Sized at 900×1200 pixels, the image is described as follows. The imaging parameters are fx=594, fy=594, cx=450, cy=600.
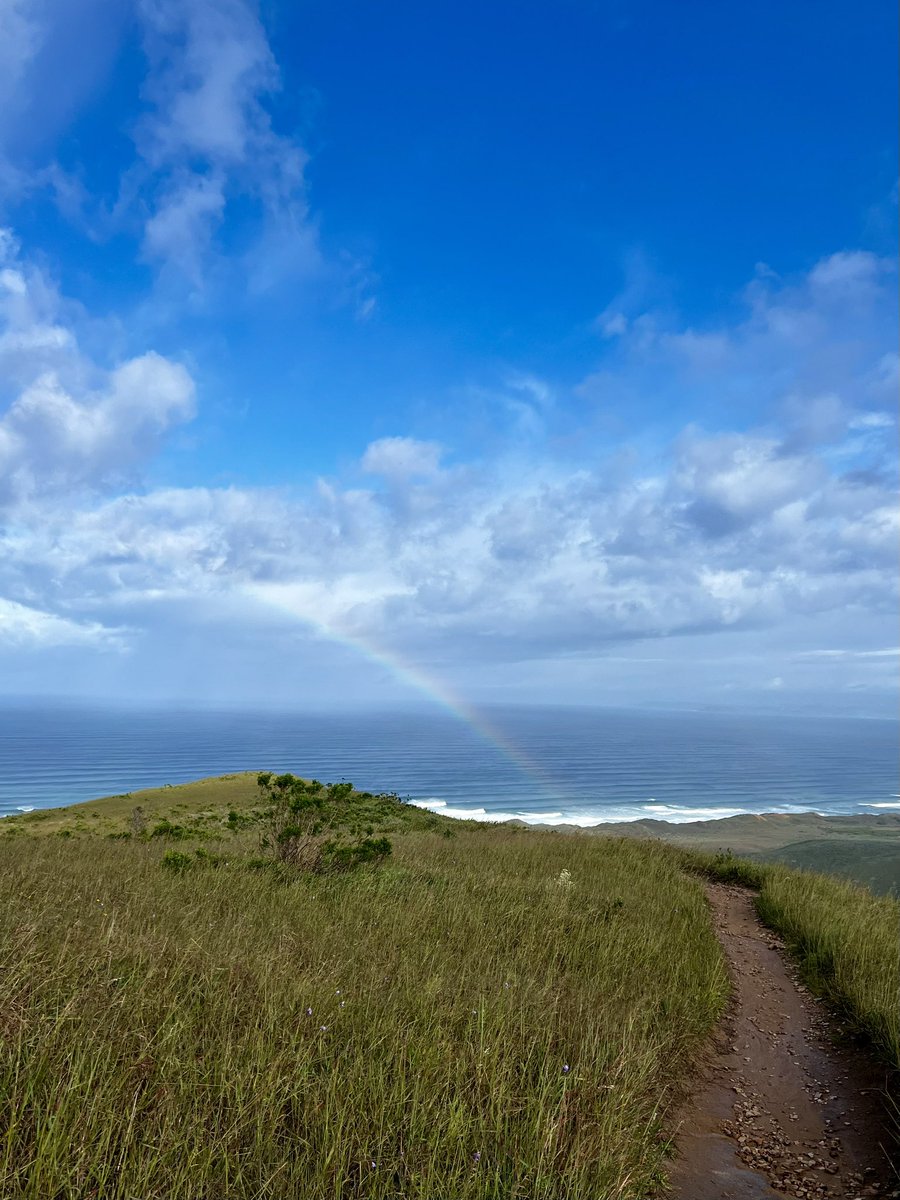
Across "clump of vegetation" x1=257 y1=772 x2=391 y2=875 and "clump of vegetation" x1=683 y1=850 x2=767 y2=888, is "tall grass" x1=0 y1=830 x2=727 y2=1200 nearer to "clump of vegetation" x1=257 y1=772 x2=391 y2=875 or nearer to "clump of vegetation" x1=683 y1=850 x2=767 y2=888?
"clump of vegetation" x1=257 y1=772 x2=391 y2=875

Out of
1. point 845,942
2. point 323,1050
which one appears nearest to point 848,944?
point 845,942

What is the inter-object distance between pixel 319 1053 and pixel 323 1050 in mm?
61

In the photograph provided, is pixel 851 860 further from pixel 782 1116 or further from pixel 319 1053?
pixel 319 1053

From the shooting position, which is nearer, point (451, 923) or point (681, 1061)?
point (681, 1061)

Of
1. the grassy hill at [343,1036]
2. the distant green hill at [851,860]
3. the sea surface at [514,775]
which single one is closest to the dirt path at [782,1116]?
the grassy hill at [343,1036]

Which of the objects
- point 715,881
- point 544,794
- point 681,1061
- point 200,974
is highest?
point 200,974

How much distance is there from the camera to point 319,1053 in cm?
422

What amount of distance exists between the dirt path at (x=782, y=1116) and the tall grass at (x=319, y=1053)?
0.38 m

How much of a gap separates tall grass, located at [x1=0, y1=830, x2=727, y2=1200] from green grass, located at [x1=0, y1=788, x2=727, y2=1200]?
0.07ft

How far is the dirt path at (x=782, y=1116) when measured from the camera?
489 cm

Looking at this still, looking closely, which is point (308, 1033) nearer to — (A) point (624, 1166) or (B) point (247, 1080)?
(B) point (247, 1080)

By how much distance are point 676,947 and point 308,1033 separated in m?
6.64

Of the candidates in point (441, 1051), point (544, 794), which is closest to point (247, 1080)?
point (441, 1051)

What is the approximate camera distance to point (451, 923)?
27.8 feet
